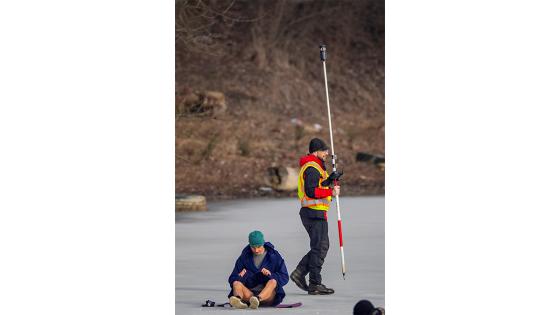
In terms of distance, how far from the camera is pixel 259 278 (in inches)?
428

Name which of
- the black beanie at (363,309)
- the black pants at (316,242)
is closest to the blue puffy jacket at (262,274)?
the black pants at (316,242)

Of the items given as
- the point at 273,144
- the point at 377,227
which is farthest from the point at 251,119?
the point at 377,227

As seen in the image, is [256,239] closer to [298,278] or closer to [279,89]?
[298,278]

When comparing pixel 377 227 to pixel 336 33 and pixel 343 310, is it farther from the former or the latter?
pixel 336 33

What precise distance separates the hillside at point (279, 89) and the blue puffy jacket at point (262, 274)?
11.0 metres

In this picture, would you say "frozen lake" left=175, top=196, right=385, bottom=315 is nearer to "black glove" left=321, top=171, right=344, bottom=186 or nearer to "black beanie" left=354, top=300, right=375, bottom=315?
"black beanie" left=354, top=300, right=375, bottom=315

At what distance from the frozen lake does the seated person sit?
4.3 inches

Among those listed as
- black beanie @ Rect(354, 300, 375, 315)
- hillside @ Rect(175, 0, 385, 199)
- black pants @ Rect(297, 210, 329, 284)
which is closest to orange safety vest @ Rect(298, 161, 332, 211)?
black pants @ Rect(297, 210, 329, 284)

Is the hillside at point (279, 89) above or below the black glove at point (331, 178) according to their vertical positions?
above

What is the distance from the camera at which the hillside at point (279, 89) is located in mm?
23578

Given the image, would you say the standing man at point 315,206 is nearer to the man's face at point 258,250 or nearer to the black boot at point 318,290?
the black boot at point 318,290

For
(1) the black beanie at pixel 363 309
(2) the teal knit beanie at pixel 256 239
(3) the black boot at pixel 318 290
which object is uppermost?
(2) the teal knit beanie at pixel 256 239

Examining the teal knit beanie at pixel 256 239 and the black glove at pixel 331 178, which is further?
the black glove at pixel 331 178
